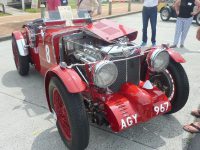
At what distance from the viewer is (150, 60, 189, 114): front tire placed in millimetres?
3306

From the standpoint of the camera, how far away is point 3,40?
838cm

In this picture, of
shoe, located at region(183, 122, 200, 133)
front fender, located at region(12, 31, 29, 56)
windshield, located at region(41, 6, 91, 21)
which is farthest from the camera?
front fender, located at region(12, 31, 29, 56)

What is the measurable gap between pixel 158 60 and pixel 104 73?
0.75 metres

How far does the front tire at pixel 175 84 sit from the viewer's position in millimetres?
3306

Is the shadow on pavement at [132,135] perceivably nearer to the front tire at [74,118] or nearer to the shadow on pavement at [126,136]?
the shadow on pavement at [126,136]

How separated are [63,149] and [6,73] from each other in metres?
2.87

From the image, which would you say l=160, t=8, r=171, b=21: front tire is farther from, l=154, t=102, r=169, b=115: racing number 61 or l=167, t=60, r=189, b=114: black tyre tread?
l=154, t=102, r=169, b=115: racing number 61

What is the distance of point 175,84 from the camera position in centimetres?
334

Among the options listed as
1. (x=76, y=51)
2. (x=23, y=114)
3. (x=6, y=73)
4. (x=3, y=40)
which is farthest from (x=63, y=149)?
(x=3, y=40)

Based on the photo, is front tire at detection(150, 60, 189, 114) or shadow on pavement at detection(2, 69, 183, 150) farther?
front tire at detection(150, 60, 189, 114)

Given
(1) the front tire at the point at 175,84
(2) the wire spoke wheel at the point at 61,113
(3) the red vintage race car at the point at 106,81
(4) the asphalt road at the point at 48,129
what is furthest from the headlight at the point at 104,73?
(1) the front tire at the point at 175,84

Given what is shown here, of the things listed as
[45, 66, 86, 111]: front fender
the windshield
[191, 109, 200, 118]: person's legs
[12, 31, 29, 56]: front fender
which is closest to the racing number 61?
[191, 109, 200, 118]: person's legs

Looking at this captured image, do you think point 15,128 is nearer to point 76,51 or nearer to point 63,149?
point 63,149

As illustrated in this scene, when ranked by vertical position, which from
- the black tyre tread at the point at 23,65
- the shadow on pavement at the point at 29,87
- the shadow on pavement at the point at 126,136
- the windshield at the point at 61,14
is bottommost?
the shadow on pavement at the point at 126,136
